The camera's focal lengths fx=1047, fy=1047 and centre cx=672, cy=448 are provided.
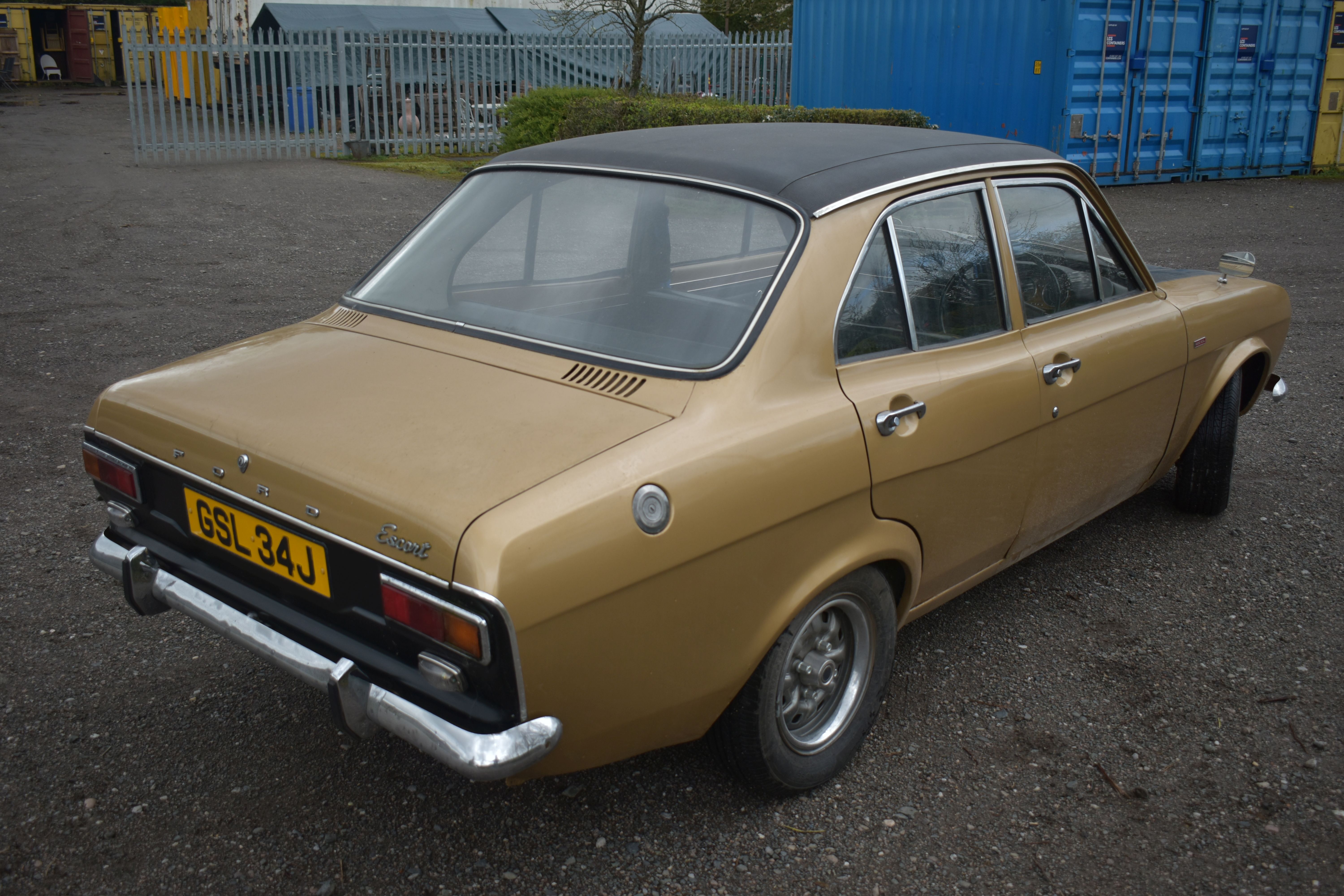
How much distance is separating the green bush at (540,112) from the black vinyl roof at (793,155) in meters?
12.2

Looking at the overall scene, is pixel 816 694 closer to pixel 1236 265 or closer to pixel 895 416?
pixel 895 416

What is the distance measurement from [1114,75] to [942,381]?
12.4m

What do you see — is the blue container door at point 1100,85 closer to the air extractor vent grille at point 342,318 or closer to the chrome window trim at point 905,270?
the chrome window trim at point 905,270

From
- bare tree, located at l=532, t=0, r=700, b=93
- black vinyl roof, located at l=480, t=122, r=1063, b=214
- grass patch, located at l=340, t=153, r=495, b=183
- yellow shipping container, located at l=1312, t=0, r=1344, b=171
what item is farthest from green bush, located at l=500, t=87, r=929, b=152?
black vinyl roof, located at l=480, t=122, r=1063, b=214

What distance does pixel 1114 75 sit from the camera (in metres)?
13.3

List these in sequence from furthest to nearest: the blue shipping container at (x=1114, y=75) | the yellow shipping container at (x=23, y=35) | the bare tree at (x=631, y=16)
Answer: the yellow shipping container at (x=23, y=35) < the bare tree at (x=631, y=16) < the blue shipping container at (x=1114, y=75)

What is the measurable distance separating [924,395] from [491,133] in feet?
54.5

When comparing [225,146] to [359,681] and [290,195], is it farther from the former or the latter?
[359,681]

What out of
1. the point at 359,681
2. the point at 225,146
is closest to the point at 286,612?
the point at 359,681

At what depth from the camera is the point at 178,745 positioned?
289cm

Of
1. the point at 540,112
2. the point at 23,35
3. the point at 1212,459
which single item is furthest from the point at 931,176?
the point at 23,35

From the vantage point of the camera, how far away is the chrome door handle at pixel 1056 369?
3.14m

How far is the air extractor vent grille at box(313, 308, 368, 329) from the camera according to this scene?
9.89 ft

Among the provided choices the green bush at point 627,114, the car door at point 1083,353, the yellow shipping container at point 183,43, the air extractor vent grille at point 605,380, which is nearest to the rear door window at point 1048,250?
the car door at point 1083,353
